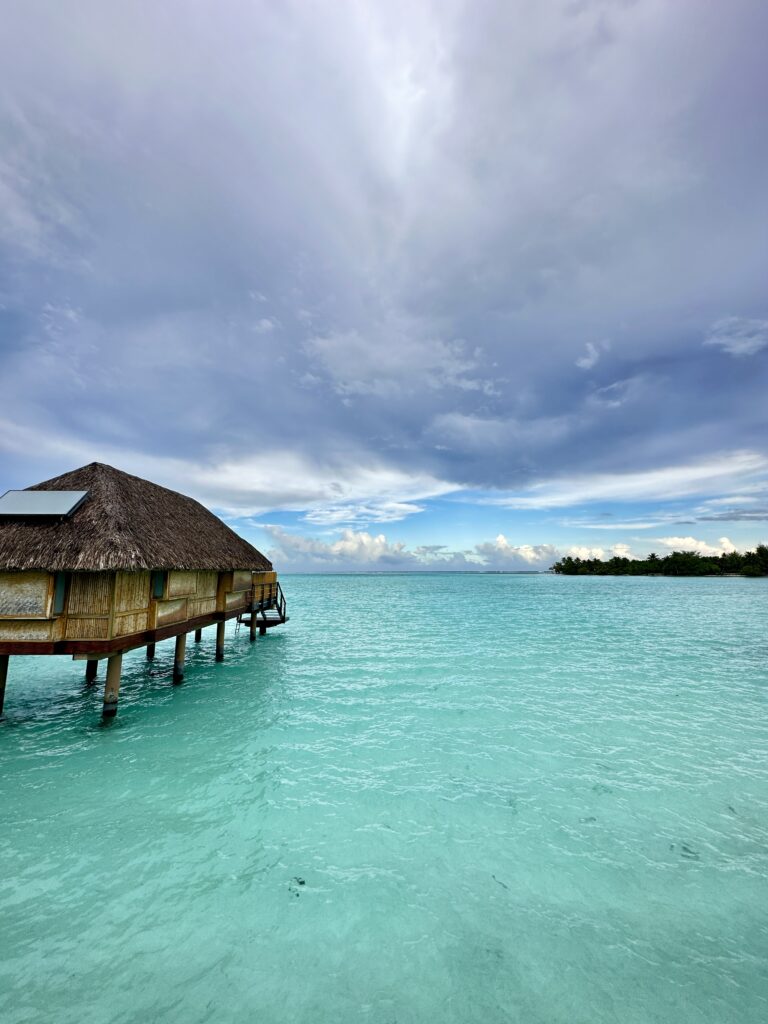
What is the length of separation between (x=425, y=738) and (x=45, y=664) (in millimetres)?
16596

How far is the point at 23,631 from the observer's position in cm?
977

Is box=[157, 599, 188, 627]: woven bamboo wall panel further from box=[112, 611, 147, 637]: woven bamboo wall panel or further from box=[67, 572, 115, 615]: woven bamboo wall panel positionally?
box=[67, 572, 115, 615]: woven bamboo wall panel

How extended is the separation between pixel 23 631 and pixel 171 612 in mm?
3822

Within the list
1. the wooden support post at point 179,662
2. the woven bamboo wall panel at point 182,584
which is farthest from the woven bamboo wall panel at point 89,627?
the wooden support post at point 179,662

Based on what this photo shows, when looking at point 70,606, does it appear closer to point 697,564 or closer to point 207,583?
point 207,583

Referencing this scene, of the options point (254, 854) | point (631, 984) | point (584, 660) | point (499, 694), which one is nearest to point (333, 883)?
point (254, 854)

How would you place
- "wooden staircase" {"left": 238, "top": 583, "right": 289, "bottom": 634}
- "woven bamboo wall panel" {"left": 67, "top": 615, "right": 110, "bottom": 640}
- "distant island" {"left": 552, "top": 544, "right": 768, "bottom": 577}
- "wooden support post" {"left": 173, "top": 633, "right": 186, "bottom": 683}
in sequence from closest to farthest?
"woven bamboo wall panel" {"left": 67, "top": 615, "right": 110, "bottom": 640} → "wooden support post" {"left": 173, "top": 633, "right": 186, "bottom": 683} → "wooden staircase" {"left": 238, "top": 583, "right": 289, "bottom": 634} → "distant island" {"left": 552, "top": 544, "right": 768, "bottom": 577}

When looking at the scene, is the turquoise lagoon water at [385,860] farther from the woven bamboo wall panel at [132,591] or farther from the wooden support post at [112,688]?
the woven bamboo wall panel at [132,591]

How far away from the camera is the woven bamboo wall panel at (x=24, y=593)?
975 cm

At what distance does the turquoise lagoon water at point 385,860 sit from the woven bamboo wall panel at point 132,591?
9.77 ft

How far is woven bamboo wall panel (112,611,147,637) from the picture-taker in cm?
1034

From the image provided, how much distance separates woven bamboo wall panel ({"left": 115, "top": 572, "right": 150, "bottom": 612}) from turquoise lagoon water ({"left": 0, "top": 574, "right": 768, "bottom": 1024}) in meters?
2.98

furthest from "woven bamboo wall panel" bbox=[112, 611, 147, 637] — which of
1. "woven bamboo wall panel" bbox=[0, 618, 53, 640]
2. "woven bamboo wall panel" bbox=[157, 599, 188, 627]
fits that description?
"woven bamboo wall panel" bbox=[0, 618, 53, 640]

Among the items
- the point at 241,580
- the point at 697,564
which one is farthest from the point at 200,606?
the point at 697,564
